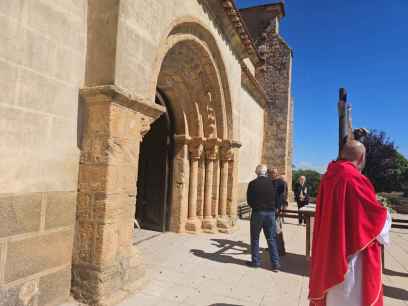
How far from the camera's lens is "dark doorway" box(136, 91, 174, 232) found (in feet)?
20.3

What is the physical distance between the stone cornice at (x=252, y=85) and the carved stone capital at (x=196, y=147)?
3325 millimetres

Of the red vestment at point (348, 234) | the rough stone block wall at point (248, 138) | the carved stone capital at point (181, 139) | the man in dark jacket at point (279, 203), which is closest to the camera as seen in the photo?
the red vestment at point (348, 234)

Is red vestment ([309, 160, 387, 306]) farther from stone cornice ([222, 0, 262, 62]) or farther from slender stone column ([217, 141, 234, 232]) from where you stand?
stone cornice ([222, 0, 262, 62])

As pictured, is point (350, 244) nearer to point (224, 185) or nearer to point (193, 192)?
point (193, 192)

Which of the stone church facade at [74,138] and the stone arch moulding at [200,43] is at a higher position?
the stone arch moulding at [200,43]

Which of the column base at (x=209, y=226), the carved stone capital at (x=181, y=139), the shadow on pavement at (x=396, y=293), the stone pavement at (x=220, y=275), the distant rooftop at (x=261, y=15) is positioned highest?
the distant rooftop at (x=261, y=15)

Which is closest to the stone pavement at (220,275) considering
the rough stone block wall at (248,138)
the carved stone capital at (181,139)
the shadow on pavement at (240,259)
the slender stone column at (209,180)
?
the shadow on pavement at (240,259)

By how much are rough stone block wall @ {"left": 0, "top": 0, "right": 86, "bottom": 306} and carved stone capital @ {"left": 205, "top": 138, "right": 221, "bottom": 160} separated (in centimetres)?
383

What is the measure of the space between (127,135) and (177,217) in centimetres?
337

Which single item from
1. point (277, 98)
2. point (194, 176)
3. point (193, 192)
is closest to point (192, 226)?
point (193, 192)

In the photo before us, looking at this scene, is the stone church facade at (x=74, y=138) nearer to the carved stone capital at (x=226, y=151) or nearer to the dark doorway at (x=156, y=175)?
the dark doorway at (x=156, y=175)

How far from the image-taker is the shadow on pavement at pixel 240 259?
4.43 m

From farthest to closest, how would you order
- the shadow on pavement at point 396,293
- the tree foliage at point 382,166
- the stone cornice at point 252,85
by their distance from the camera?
1. the tree foliage at point 382,166
2. the stone cornice at point 252,85
3. the shadow on pavement at point 396,293

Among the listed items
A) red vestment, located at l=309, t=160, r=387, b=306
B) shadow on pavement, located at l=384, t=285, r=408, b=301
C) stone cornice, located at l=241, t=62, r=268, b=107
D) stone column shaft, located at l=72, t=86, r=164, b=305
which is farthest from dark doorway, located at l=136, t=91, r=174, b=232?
red vestment, located at l=309, t=160, r=387, b=306
